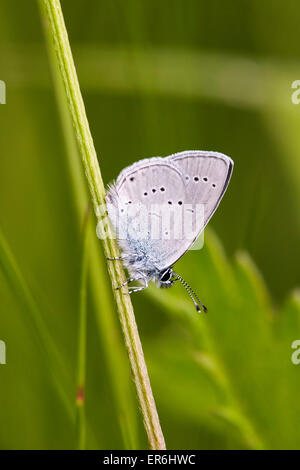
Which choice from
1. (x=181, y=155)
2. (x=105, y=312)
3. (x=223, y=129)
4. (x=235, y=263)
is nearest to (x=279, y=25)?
(x=223, y=129)

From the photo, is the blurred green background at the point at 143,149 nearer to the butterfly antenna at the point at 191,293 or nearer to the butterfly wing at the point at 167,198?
the butterfly antenna at the point at 191,293

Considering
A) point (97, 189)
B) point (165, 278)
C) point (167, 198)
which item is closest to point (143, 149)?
point (167, 198)

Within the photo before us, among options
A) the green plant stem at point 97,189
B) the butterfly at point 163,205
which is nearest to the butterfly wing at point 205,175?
the butterfly at point 163,205

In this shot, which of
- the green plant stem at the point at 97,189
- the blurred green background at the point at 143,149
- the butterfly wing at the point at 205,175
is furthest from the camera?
the blurred green background at the point at 143,149

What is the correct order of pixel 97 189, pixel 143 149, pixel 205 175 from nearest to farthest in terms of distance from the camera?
pixel 97 189, pixel 205 175, pixel 143 149

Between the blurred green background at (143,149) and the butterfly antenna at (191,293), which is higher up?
the blurred green background at (143,149)

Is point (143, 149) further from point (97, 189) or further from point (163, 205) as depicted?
point (97, 189)

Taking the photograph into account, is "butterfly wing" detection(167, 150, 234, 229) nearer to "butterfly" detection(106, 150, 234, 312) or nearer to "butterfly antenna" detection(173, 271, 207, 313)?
"butterfly" detection(106, 150, 234, 312)
